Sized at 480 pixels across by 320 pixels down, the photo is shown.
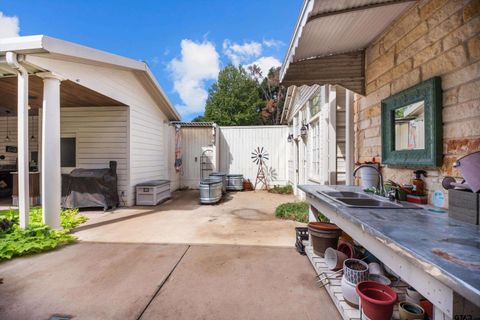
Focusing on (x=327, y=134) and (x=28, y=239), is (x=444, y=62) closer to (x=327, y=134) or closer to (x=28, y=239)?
(x=327, y=134)

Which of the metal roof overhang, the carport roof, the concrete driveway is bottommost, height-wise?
the concrete driveway

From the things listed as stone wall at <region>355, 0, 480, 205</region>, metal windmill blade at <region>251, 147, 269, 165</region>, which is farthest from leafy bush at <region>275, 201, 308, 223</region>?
metal windmill blade at <region>251, 147, 269, 165</region>

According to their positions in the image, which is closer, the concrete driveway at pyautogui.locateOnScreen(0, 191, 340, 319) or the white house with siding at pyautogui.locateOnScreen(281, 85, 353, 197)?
the concrete driveway at pyautogui.locateOnScreen(0, 191, 340, 319)

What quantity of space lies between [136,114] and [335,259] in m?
5.90

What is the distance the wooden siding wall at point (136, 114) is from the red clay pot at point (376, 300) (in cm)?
495

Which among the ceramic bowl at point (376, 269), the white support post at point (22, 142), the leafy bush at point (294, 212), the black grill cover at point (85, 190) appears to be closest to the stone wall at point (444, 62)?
the ceramic bowl at point (376, 269)

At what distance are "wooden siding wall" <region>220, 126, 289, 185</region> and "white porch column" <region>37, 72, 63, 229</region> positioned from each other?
20.8 ft

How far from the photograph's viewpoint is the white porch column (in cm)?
379

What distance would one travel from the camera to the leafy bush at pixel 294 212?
479 cm

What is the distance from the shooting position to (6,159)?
7.08m

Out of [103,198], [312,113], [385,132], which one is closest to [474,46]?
[385,132]

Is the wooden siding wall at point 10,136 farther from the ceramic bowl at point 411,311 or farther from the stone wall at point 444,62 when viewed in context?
the ceramic bowl at point 411,311

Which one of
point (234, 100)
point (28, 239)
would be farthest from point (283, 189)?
point (234, 100)

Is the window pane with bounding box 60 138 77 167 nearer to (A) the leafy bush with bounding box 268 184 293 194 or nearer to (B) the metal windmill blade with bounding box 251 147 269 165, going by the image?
(B) the metal windmill blade with bounding box 251 147 269 165
